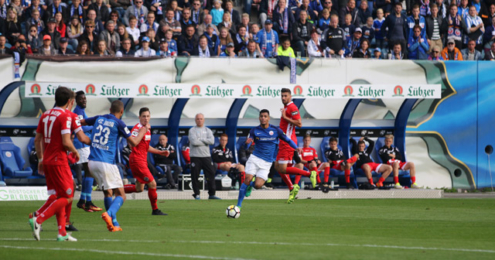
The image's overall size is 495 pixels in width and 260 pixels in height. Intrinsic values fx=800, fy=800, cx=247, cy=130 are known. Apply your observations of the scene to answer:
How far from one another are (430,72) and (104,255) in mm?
17554

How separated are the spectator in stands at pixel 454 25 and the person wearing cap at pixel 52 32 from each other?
12.3 metres

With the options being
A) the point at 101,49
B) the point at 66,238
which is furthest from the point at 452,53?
the point at 66,238

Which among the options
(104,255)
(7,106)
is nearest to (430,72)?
(7,106)

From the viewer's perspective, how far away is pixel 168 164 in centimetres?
2102

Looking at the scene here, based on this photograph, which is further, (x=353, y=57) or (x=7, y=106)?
(x=353, y=57)

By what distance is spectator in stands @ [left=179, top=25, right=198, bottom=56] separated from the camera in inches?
886

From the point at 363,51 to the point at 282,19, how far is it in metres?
2.59

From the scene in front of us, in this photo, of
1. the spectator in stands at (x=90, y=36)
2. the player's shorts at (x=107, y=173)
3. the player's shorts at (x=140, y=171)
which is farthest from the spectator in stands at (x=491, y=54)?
the player's shorts at (x=107, y=173)

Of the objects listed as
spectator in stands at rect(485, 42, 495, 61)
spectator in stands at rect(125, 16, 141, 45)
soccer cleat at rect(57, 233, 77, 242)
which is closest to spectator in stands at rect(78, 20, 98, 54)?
spectator in stands at rect(125, 16, 141, 45)

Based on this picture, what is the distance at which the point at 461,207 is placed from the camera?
1702 cm

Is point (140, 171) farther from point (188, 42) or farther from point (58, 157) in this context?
point (188, 42)

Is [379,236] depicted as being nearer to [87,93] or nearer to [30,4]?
[87,93]

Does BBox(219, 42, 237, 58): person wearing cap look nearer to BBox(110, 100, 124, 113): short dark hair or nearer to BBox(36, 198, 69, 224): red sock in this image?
BBox(110, 100, 124, 113): short dark hair

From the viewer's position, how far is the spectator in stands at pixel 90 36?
21.2 metres
